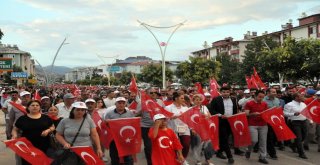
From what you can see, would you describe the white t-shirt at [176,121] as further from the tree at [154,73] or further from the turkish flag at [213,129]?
the tree at [154,73]

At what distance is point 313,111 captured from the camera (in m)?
10.3

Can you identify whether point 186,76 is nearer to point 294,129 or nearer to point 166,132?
point 294,129

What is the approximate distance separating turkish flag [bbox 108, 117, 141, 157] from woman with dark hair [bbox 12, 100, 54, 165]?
4.26ft

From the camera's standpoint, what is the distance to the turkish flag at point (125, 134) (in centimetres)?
745

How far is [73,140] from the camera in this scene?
20.2 feet

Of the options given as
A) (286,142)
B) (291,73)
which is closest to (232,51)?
(291,73)

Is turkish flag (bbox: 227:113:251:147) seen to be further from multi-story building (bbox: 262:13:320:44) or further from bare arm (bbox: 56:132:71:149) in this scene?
multi-story building (bbox: 262:13:320:44)

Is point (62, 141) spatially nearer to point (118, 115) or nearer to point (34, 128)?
point (34, 128)

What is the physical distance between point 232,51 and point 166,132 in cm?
8528

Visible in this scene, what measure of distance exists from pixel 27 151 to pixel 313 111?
6.93 metres

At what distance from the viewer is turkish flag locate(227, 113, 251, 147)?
31.0 ft

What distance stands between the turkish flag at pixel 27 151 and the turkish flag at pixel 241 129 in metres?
4.61

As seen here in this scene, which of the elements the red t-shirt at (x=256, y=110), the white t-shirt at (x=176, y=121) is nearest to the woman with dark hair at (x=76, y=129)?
the white t-shirt at (x=176, y=121)

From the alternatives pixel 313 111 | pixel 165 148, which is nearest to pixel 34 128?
pixel 165 148
